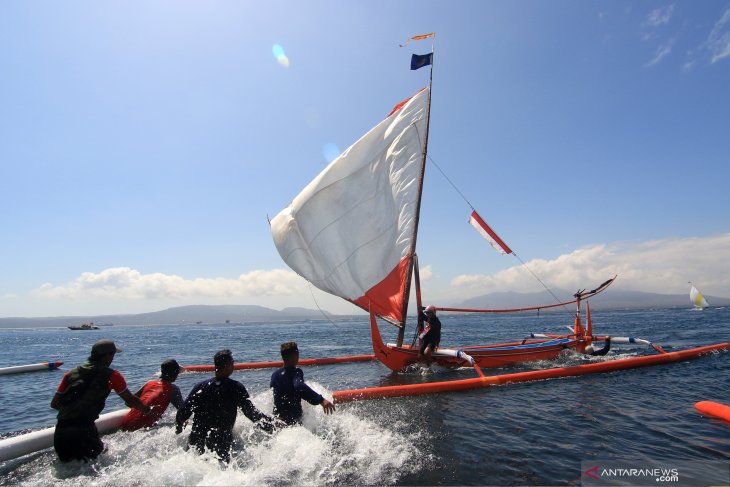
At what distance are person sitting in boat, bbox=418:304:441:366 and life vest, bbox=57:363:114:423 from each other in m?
11.3

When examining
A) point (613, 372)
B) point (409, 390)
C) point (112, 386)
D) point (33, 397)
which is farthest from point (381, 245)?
point (33, 397)

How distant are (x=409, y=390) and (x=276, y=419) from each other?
249 inches

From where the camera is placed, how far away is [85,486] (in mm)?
6176

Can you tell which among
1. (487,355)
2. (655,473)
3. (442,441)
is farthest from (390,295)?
(655,473)

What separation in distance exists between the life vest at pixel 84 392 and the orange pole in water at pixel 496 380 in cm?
679

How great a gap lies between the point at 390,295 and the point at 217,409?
969cm

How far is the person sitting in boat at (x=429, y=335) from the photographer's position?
15.1 m

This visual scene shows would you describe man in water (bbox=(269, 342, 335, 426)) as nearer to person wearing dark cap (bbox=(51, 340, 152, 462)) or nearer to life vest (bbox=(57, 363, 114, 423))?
person wearing dark cap (bbox=(51, 340, 152, 462))

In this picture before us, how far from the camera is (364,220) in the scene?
1463 cm

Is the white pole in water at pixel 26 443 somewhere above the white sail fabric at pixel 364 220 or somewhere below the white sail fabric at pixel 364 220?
below

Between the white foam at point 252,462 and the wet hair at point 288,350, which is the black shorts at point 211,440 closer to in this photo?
the white foam at point 252,462

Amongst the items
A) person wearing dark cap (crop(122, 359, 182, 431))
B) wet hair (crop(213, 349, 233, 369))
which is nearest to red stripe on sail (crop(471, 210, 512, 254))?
person wearing dark cap (crop(122, 359, 182, 431))

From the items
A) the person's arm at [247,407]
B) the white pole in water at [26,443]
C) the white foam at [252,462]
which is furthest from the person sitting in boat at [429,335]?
the white pole in water at [26,443]

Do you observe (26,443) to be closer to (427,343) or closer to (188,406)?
(188,406)
